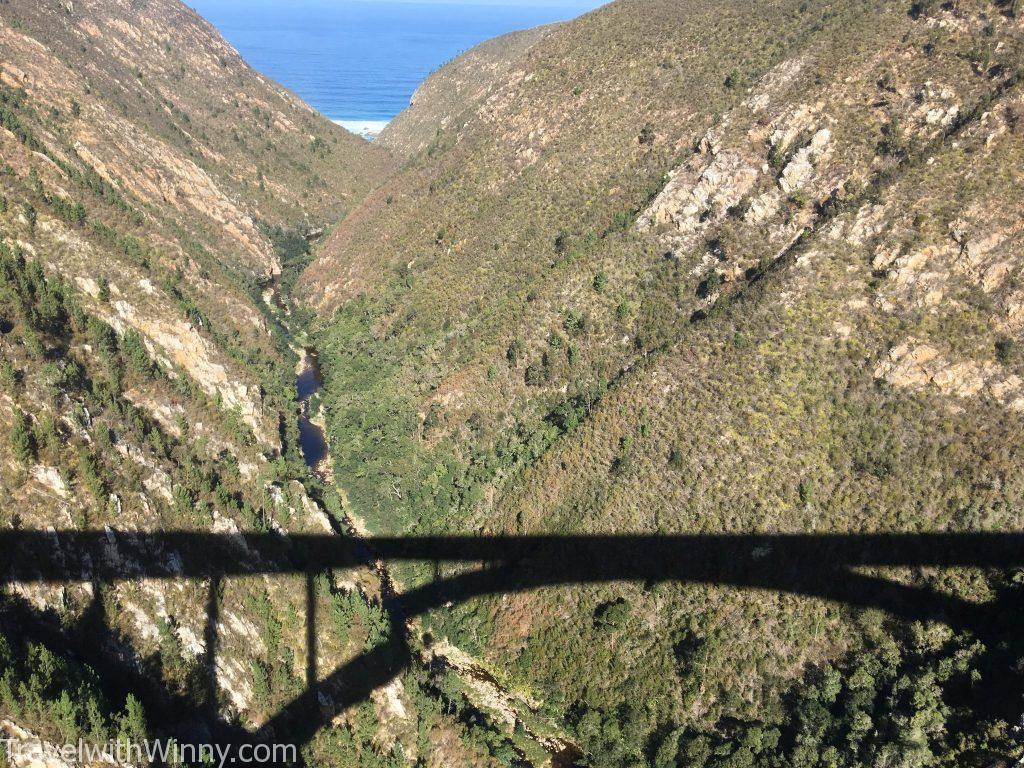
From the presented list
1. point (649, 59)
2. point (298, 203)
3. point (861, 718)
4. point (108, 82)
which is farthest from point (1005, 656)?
point (108, 82)

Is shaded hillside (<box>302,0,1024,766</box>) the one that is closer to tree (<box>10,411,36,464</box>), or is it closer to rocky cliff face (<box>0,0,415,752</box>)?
rocky cliff face (<box>0,0,415,752</box>)

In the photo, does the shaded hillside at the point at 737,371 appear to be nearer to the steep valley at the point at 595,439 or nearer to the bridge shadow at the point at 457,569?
the steep valley at the point at 595,439

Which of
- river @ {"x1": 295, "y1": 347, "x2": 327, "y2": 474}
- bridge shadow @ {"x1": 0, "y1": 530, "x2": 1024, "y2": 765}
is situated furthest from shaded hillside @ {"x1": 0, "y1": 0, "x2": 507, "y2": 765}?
river @ {"x1": 295, "y1": 347, "x2": 327, "y2": 474}

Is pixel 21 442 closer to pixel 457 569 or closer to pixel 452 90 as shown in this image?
pixel 457 569

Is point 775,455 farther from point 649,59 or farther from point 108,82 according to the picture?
point 108,82

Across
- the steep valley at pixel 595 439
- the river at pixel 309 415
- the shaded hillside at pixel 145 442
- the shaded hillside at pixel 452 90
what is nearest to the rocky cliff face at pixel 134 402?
the shaded hillside at pixel 145 442

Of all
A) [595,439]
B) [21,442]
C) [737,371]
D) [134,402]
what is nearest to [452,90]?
[134,402]
